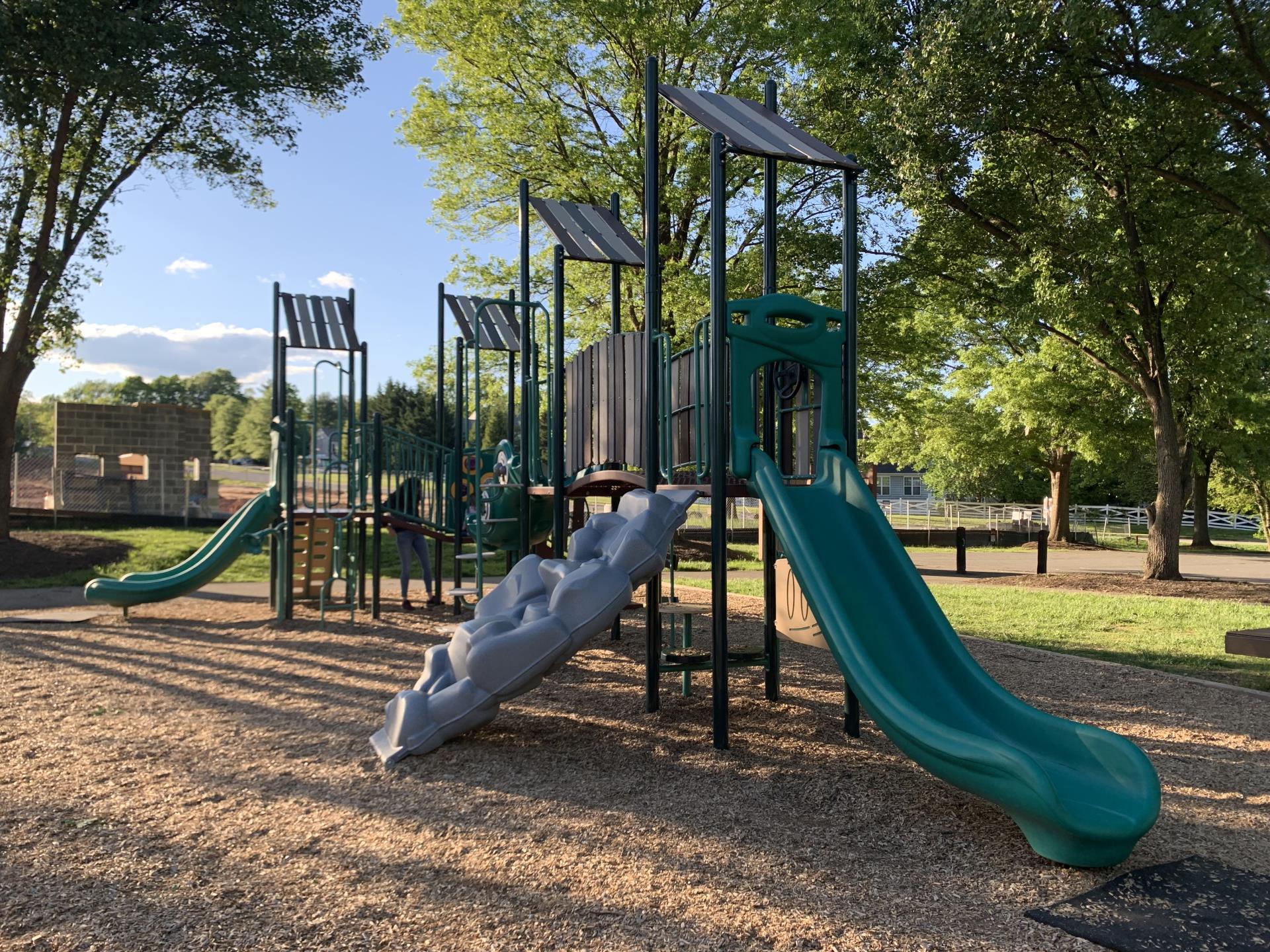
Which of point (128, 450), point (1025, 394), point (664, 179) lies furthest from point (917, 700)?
point (128, 450)

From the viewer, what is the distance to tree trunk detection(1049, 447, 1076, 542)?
29.2 m

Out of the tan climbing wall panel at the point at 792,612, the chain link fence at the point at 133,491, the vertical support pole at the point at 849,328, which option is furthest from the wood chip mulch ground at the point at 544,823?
the chain link fence at the point at 133,491

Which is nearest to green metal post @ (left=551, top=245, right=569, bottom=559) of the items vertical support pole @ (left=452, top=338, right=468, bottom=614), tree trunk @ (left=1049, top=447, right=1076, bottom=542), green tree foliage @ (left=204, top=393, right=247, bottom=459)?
vertical support pole @ (left=452, top=338, right=468, bottom=614)

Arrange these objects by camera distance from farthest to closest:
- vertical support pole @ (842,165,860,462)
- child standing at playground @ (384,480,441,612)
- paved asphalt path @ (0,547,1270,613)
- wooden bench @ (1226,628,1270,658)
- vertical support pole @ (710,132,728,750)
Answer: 1. paved asphalt path @ (0,547,1270,613)
2. child standing at playground @ (384,480,441,612)
3. vertical support pole @ (842,165,860,462)
4. wooden bench @ (1226,628,1270,658)
5. vertical support pole @ (710,132,728,750)

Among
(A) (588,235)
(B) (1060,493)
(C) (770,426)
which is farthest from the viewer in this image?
(B) (1060,493)

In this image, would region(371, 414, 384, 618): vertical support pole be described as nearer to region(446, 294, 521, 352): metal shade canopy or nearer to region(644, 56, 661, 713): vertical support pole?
region(446, 294, 521, 352): metal shade canopy

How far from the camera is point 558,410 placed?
25.0ft

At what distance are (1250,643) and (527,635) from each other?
4.71m

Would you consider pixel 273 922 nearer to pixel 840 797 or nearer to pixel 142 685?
pixel 840 797

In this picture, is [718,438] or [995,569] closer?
[718,438]

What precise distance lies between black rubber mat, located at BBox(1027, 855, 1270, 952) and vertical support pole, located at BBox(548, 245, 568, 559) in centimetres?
468

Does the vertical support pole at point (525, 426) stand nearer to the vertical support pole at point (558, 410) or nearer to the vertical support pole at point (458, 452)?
the vertical support pole at point (558, 410)

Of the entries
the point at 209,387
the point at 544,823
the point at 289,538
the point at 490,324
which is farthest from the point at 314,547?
the point at 209,387

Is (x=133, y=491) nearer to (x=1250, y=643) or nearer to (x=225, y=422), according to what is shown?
(x=1250, y=643)
